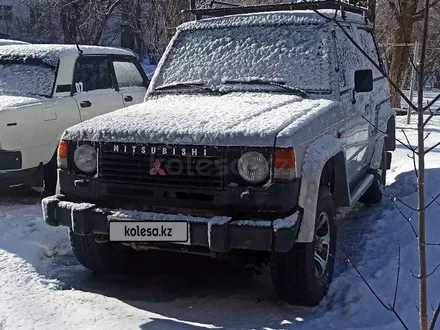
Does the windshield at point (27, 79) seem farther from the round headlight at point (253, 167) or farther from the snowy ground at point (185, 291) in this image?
the round headlight at point (253, 167)

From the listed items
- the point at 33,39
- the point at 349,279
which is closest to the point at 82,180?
the point at 349,279

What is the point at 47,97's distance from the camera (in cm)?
A: 645

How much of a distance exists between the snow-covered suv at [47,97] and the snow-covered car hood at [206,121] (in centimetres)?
194

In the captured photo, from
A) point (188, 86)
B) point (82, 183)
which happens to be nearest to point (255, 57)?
point (188, 86)

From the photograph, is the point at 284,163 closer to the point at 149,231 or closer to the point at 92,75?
the point at 149,231

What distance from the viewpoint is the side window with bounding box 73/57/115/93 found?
6.88 m

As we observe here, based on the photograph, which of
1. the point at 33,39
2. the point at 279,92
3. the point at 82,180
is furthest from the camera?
the point at 33,39

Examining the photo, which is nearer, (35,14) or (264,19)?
(264,19)

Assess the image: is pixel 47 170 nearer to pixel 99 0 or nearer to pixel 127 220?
pixel 127 220

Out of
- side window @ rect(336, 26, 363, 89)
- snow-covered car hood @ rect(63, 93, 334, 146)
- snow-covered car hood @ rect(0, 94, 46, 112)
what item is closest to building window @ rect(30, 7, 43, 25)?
snow-covered car hood @ rect(0, 94, 46, 112)

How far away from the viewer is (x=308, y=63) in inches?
188

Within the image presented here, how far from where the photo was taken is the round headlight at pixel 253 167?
351 centimetres

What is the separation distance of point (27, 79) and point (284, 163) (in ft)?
13.9

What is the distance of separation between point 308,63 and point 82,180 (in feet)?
6.87
